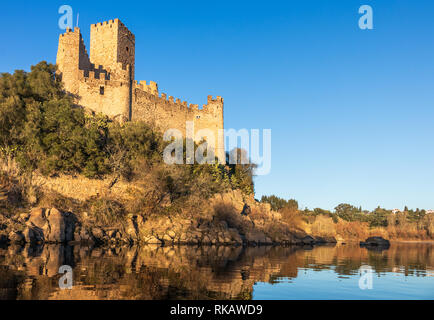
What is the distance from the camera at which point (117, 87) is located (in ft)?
119

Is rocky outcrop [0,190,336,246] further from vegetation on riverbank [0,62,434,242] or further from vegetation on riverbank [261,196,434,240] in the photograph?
vegetation on riverbank [261,196,434,240]

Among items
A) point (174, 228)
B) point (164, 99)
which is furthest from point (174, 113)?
point (174, 228)

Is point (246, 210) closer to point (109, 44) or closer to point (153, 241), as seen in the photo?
point (153, 241)

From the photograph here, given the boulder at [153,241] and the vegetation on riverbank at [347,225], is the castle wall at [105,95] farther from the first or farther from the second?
the vegetation on riverbank at [347,225]

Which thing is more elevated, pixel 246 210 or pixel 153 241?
pixel 246 210

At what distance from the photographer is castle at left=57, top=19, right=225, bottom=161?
35.1 metres

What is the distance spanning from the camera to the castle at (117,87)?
35062 mm

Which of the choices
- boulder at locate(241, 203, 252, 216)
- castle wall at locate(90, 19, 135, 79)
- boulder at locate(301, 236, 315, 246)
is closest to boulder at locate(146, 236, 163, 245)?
boulder at locate(241, 203, 252, 216)

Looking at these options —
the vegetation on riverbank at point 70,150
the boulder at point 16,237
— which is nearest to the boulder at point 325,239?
the vegetation on riverbank at point 70,150

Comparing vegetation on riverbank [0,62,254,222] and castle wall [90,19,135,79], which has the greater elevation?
castle wall [90,19,135,79]

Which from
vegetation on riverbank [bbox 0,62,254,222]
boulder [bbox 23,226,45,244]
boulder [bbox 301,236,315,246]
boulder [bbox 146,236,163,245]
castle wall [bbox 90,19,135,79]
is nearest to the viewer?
boulder [bbox 23,226,45,244]

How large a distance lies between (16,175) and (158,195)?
32.9 feet

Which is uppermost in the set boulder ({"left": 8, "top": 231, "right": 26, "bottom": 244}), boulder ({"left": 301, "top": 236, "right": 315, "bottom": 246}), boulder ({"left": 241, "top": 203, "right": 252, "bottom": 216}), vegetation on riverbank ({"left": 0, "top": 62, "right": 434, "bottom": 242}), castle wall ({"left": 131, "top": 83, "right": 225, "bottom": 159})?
castle wall ({"left": 131, "top": 83, "right": 225, "bottom": 159})
